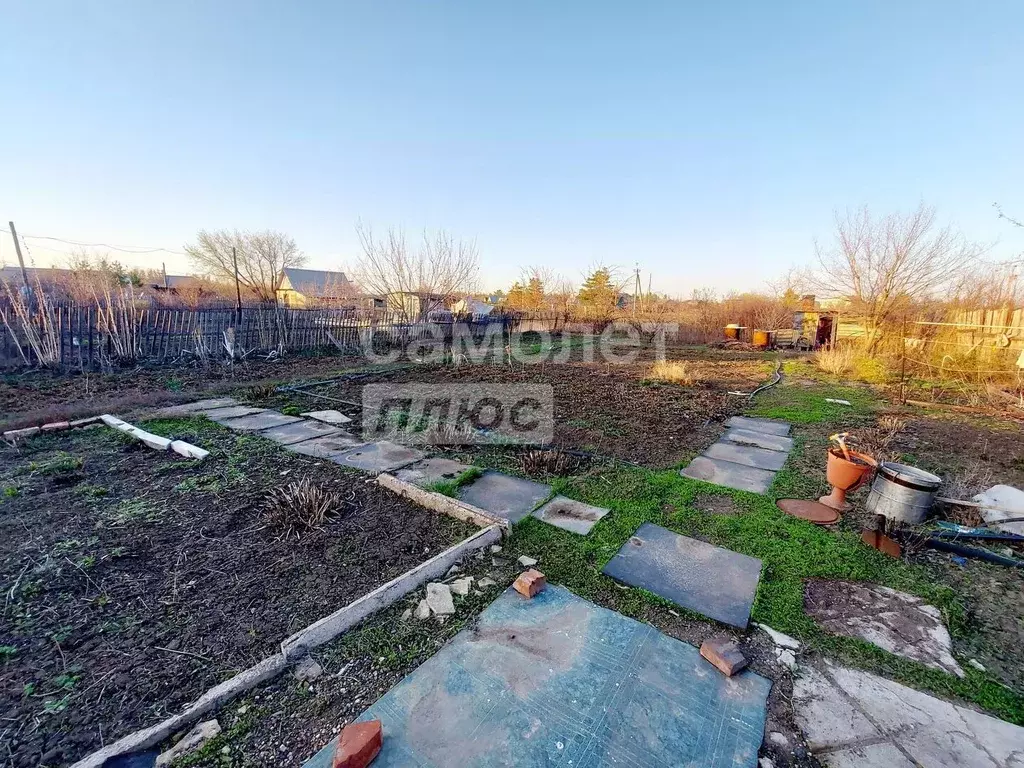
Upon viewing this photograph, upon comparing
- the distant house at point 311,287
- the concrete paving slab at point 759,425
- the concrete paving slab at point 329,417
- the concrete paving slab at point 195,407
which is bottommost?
the concrete paving slab at point 759,425

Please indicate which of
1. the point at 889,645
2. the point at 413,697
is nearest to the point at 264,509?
the point at 413,697

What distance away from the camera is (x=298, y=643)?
1.73 m

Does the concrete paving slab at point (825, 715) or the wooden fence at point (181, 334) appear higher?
the wooden fence at point (181, 334)

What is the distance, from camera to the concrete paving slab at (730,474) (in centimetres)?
355

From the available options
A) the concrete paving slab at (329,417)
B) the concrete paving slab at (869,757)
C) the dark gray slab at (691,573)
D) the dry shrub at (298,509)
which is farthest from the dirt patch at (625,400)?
the concrete paving slab at (869,757)

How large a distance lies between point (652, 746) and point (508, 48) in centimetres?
1053

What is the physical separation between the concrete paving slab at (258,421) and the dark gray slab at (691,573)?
430cm

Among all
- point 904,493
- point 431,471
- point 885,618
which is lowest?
Result: point 885,618

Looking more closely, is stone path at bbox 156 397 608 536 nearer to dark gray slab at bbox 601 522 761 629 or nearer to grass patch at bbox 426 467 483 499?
grass patch at bbox 426 467 483 499

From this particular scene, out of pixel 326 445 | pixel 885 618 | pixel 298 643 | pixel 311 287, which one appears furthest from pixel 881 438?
pixel 311 287

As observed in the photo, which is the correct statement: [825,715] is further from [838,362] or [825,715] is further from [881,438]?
[838,362]

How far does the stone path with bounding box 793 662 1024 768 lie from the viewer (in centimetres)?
135

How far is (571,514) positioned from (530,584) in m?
0.93

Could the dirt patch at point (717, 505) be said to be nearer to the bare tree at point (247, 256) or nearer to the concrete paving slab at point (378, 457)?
the concrete paving slab at point (378, 457)
